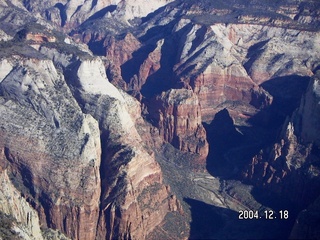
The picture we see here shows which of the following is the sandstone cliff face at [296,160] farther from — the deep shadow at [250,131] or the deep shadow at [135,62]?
the deep shadow at [135,62]

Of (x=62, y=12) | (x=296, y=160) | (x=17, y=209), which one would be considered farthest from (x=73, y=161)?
(x=62, y=12)

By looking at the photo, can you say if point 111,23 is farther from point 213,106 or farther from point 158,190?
point 158,190

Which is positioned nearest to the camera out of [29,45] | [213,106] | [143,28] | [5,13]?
[29,45]

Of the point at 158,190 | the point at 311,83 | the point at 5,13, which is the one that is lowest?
the point at 158,190

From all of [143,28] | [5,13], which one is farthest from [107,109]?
[143,28]

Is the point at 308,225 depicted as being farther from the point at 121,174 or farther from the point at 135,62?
the point at 135,62
